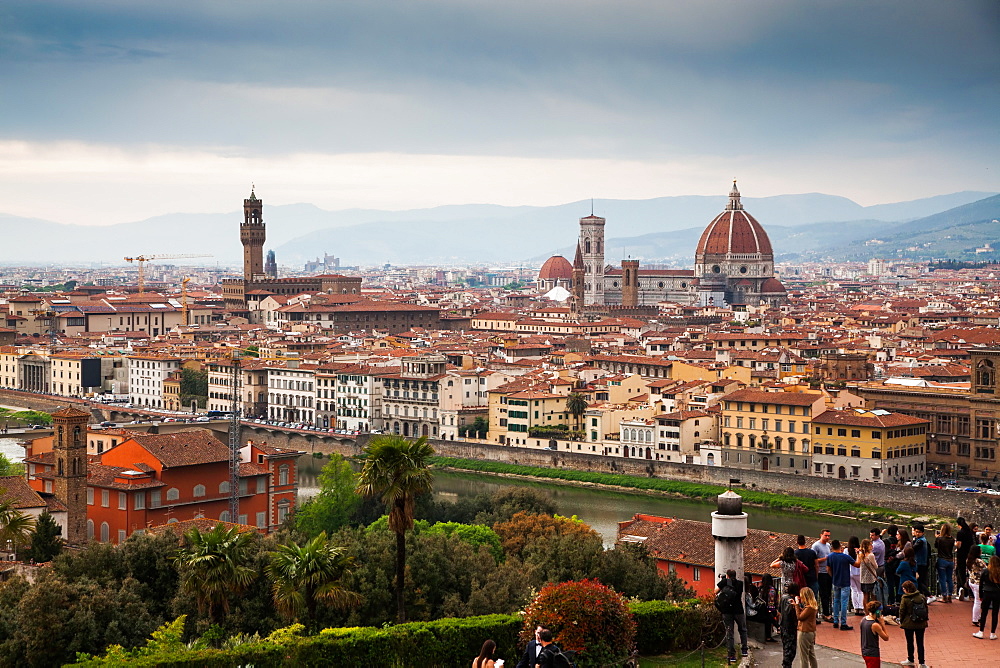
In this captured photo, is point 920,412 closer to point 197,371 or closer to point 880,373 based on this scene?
point 880,373

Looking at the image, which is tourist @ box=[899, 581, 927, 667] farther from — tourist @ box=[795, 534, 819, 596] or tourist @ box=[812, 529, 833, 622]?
tourist @ box=[812, 529, 833, 622]

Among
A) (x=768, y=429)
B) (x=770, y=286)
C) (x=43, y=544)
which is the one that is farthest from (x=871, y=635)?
(x=770, y=286)

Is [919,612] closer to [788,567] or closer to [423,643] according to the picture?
[788,567]

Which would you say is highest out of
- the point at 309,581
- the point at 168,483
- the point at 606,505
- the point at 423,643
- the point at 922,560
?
the point at 922,560

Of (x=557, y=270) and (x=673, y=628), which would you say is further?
(x=557, y=270)

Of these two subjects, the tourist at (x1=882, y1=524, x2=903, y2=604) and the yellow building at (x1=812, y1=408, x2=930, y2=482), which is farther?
the yellow building at (x1=812, y1=408, x2=930, y2=482)

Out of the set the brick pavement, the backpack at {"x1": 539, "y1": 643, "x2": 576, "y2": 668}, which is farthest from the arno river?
the backpack at {"x1": 539, "y1": 643, "x2": 576, "y2": 668}

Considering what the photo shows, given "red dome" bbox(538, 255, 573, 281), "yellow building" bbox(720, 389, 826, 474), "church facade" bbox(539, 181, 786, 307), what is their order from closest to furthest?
"yellow building" bbox(720, 389, 826, 474) < "church facade" bbox(539, 181, 786, 307) < "red dome" bbox(538, 255, 573, 281)

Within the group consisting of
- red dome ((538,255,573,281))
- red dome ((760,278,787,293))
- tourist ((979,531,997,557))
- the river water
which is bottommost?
the river water

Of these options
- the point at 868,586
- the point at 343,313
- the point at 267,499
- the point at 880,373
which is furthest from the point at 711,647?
the point at 343,313
